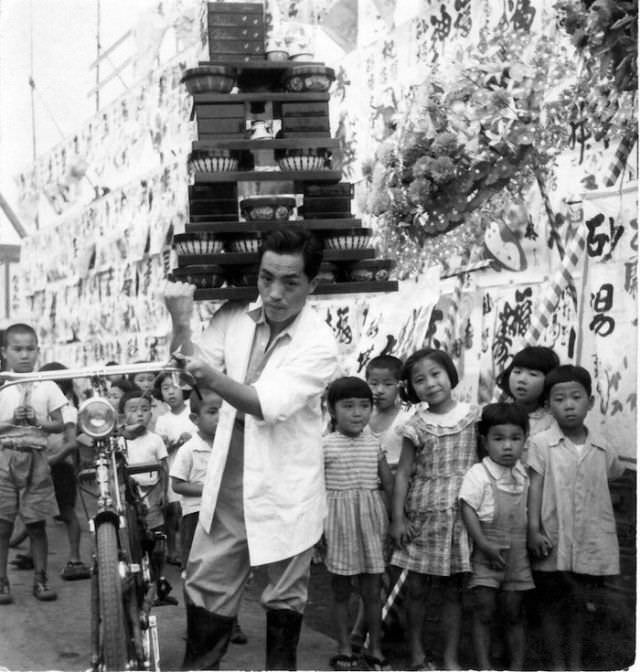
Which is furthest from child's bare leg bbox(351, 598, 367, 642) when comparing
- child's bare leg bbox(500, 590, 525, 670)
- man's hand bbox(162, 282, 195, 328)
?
man's hand bbox(162, 282, 195, 328)

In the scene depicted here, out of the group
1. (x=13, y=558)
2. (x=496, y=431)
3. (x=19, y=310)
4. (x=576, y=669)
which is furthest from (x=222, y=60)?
(x=19, y=310)

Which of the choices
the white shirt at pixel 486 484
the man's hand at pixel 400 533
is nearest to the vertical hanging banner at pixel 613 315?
the white shirt at pixel 486 484

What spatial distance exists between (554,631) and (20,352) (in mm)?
3201

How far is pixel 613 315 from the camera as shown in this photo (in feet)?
15.1

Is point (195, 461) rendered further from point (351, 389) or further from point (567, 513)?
point (567, 513)

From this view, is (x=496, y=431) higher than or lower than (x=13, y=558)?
higher

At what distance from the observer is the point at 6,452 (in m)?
5.87

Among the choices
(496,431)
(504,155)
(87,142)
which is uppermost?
(87,142)

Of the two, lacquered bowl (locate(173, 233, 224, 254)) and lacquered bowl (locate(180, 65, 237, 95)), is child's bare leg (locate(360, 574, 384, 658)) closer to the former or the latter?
lacquered bowl (locate(173, 233, 224, 254))

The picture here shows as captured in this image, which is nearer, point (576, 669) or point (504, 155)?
point (576, 669)

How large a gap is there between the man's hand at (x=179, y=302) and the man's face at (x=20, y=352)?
106 inches

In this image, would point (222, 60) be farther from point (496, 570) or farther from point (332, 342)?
point (496, 570)

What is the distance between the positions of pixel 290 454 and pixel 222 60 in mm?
2397

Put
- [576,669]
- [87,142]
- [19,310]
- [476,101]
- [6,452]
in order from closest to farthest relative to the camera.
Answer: [576,669], [476,101], [6,452], [87,142], [19,310]
